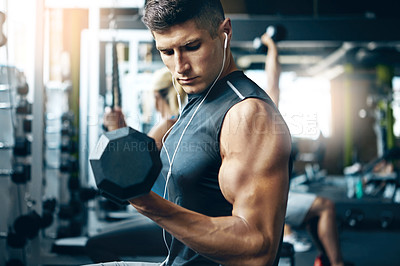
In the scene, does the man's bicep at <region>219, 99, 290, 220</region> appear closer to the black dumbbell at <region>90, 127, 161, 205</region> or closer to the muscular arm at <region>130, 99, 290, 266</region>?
the muscular arm at <region>130, 99, 290, 266</region>

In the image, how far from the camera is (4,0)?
1.95m

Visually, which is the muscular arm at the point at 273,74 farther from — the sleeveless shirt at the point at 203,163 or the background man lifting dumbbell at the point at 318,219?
the sleeveless shirt at the point at 203,163

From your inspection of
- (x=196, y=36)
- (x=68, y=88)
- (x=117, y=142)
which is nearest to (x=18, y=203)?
(x=68, y=88)

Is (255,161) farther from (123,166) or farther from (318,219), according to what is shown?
(318,219)

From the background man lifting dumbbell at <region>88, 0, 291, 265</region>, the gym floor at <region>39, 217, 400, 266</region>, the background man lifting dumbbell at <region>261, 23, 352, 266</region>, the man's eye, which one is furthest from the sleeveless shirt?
the gym floor at <region>39, 217, 400, 266</region>

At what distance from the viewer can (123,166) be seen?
0.45 meters

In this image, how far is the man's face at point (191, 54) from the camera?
0.75 metres

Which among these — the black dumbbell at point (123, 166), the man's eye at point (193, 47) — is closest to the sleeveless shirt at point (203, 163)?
the man's eye at point (193, 47)

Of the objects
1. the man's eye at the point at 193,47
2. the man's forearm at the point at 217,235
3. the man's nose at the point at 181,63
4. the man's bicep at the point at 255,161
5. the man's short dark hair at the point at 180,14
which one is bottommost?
the man's forearm at the point at 217,235

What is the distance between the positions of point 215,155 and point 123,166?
0.30 metres

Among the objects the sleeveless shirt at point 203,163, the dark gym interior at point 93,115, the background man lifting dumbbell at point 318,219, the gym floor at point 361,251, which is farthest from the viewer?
the gym floor at point 361,251

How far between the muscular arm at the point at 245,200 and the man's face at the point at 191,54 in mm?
131

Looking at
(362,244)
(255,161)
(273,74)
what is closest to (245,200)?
(255,161)

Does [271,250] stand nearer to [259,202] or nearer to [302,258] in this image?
[259,202]
